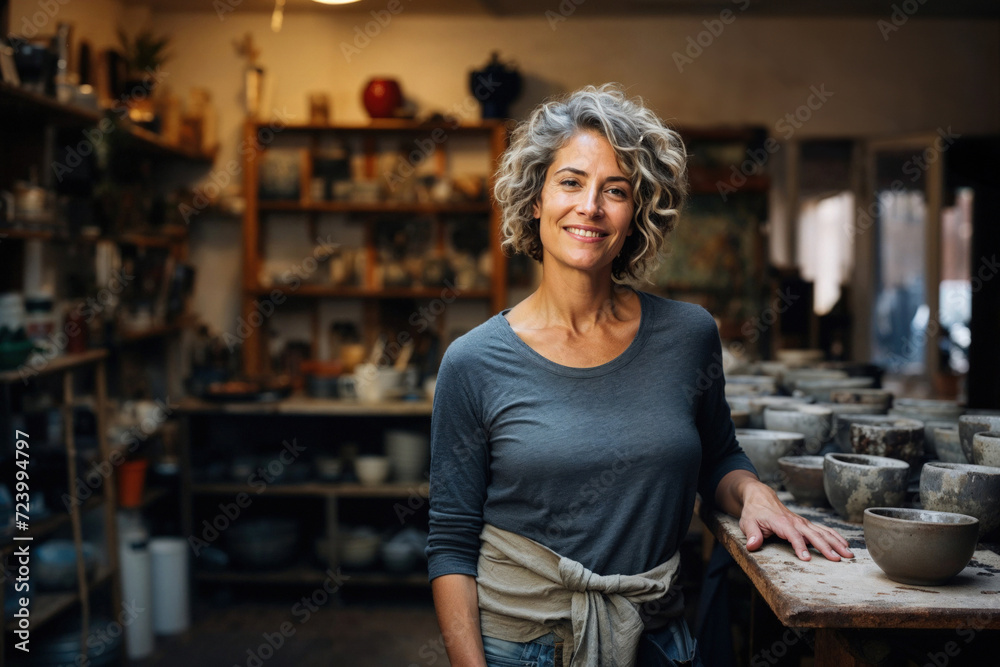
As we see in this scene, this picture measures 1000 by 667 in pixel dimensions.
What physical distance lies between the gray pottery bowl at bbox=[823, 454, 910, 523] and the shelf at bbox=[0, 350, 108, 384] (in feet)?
7.83

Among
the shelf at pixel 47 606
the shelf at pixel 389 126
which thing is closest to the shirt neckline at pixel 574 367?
the shelf at pixel 47 606

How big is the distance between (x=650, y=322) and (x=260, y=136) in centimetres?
391

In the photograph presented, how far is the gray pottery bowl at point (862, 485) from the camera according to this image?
55.7 inches

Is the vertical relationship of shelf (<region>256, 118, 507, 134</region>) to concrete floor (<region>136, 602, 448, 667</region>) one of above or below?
above

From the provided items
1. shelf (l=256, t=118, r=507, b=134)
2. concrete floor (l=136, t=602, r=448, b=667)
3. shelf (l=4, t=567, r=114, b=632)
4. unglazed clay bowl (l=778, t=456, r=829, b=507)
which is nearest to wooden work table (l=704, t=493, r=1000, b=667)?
unglazed clay bowl (l=778, t=456, r=829, b=507)

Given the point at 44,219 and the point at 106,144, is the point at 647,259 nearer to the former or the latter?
the point at 44,219

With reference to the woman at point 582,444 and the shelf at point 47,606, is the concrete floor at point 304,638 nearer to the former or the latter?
the shelf at point 47,606

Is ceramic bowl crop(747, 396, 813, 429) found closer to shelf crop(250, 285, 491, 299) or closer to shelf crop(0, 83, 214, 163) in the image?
shelf crop(0, 83, 214, 163)

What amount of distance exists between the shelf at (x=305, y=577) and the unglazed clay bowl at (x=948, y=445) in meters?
2.90

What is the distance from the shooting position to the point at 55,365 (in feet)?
9.43

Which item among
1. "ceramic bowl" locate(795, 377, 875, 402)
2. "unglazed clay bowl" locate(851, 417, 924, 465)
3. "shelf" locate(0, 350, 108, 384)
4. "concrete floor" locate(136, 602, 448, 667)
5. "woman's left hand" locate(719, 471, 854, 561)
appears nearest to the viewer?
"woman's left hand" locate(719, 471, 854, 561)

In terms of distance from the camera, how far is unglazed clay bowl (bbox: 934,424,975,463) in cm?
167

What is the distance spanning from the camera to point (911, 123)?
5082 millimetres

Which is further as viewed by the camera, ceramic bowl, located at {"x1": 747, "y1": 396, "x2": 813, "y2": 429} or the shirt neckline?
ceramic bowl, located at {"x1": 747, "y1": 396, "x2": 813, "y2": 429}
